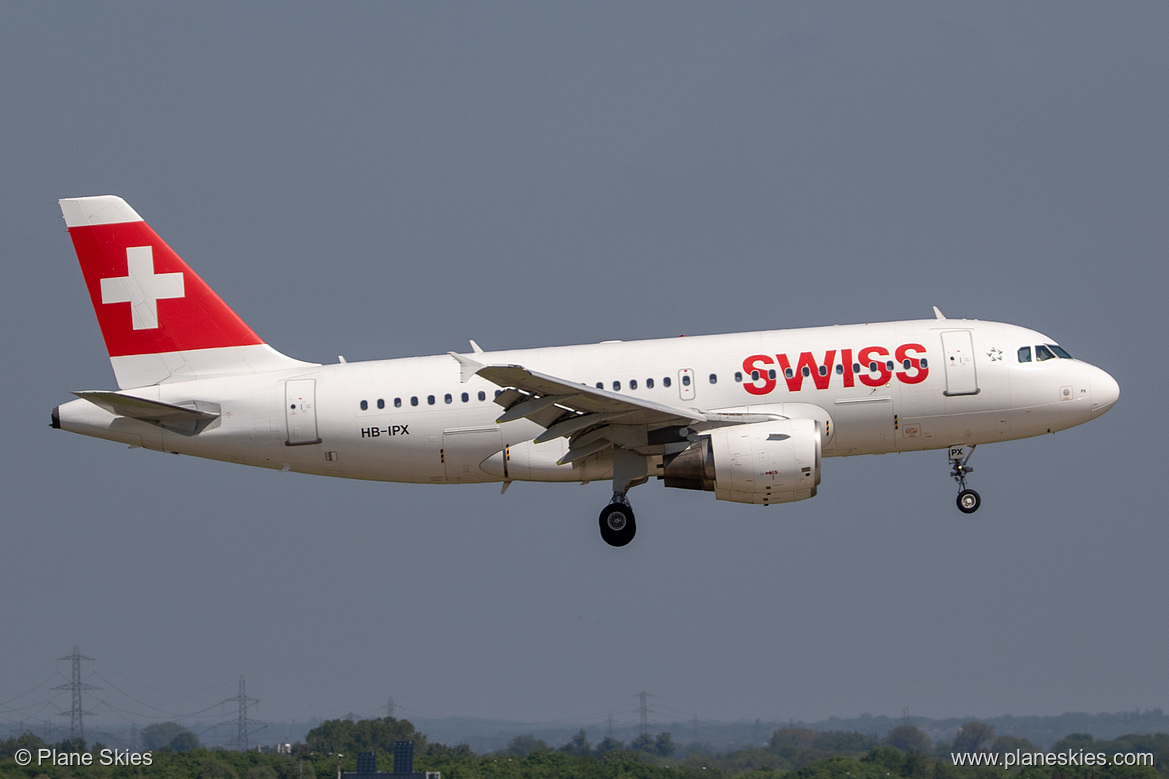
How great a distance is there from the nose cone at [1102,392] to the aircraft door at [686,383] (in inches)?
369

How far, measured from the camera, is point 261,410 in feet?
104

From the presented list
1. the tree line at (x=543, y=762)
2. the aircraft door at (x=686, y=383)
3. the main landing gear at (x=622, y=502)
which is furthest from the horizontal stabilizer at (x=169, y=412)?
the tree line at (x=543, y=762)

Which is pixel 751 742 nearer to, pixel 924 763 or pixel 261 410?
pixel 924 763

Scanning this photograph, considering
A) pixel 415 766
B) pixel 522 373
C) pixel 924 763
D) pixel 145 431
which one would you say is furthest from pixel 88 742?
pixel 522 373

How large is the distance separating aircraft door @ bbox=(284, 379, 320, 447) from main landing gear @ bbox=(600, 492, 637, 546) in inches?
278

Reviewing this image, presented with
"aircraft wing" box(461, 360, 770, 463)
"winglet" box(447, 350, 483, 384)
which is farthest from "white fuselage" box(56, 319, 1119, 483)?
"winglet" box(447, 350, 483, 384)

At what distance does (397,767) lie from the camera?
55.7m

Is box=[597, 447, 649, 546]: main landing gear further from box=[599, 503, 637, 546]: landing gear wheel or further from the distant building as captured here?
the distant building

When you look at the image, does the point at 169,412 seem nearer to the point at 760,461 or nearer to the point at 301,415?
the point at 301,415

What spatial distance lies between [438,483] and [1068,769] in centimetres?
3635

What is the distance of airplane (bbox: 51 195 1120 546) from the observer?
29172 mm

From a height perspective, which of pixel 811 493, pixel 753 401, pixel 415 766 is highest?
pixel 753 401

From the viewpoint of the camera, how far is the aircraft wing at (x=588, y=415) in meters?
27.8

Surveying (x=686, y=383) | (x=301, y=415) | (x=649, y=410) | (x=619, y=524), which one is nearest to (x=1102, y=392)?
(x=686, y=383)
